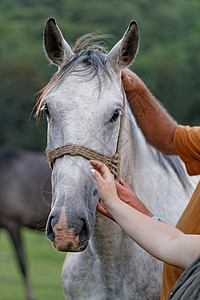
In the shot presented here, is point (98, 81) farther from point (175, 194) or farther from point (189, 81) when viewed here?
point (189, 81)

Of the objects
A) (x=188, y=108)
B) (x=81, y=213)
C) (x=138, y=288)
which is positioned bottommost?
(x=188, y=108)

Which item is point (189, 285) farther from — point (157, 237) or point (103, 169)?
point (103, 169)

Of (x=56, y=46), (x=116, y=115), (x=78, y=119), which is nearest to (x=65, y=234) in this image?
(x=78, y=119)

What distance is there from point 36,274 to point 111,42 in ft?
47.3

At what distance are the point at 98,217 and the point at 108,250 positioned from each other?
24cm

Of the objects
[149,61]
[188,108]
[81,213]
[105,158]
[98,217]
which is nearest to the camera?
[81,213]

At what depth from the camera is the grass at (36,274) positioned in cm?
810

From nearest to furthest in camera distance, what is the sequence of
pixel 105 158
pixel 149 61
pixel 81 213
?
pixel 81 213 < pixel 105 158 < pixel 149 61

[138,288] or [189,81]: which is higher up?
[138,288]

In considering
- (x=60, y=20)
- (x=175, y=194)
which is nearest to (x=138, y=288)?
(x=175, y=194)

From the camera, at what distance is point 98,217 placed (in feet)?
9.19

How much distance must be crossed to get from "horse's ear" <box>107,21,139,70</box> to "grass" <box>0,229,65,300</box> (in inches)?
143

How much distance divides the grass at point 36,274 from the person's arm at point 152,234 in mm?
3973

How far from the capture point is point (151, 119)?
328 centimetres
